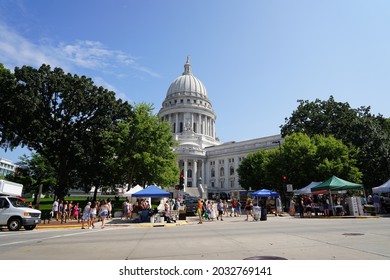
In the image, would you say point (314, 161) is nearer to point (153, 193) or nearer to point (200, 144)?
point (153, 193)

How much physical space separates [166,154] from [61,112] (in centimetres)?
1435

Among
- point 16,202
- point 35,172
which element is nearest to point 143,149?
point 16,202

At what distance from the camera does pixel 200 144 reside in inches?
4491

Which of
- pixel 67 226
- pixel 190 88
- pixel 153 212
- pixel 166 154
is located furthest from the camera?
pixel 190 88

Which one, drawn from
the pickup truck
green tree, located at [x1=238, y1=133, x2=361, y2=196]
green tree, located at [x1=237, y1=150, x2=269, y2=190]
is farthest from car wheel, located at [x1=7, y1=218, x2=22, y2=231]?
green tree, located at [x1=237, y1=150, x2=269, y2=190]

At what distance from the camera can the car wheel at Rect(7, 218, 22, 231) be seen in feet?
65.8

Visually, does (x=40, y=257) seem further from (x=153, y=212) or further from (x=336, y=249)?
(x=153, y=212)

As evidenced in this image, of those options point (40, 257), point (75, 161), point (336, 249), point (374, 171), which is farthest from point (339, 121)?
point (40, 257)

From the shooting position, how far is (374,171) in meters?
44.3

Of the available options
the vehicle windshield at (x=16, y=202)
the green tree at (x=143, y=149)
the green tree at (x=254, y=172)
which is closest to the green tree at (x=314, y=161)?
the green tree at (x=143, y=149)

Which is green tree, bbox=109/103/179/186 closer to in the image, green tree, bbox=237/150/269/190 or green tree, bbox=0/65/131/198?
green tree, bbox=0/65/131/198

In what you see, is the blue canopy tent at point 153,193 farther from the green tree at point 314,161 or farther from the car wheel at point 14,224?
the green tree at point 314,161

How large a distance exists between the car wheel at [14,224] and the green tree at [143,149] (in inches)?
694

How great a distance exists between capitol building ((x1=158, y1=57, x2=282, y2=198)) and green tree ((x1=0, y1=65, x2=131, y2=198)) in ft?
172
